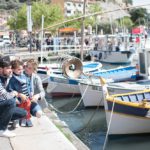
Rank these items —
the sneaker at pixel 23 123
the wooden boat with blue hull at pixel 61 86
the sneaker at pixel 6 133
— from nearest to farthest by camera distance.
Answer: the sneaker at pixel 6 133
the sneaker at pixel 23 123
the wooden boat with blue hull at pixel 61 86

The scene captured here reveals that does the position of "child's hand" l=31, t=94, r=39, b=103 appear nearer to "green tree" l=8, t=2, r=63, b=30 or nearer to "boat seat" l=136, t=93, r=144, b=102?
"boat seat" l=136, t=93, r=144, b=102

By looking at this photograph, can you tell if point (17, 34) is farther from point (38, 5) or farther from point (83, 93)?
point (83, 93)

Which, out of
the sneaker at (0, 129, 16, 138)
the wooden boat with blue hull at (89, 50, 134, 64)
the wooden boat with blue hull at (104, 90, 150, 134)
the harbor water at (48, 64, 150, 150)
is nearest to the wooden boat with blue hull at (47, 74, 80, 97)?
the harbor water at (48, 64, 150, 150)

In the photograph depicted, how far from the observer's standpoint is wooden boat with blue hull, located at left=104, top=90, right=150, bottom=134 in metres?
11.0

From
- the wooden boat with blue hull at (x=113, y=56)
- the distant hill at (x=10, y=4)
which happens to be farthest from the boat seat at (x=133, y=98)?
the distant hill at (x=10, y=4)

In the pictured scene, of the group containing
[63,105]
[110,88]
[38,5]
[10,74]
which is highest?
[38,5]

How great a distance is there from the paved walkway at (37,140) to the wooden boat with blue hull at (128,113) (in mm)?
3465

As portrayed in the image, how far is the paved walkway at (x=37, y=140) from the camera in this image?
22.3 ft

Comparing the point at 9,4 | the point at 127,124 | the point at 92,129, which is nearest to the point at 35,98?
the point at 127,124

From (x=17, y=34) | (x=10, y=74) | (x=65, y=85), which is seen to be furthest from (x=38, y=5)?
(x=10, y=74)

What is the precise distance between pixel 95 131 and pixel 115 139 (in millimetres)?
1451

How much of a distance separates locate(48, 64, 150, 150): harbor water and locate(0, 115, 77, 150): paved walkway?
12.5 ft

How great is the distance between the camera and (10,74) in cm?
752

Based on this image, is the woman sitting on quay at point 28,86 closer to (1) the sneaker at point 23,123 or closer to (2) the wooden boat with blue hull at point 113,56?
(1) the sneaker at point 23,123
